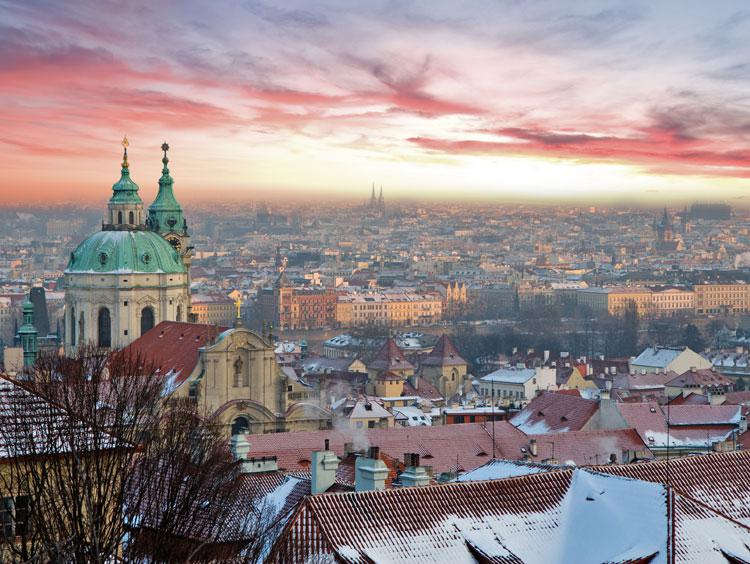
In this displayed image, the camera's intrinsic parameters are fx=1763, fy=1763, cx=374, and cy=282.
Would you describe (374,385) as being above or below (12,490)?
below

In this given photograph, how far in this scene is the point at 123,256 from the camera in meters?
72.4

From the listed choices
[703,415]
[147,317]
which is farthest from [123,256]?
[703,415]

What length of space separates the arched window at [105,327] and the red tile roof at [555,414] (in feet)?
75.3

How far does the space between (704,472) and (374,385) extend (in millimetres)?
63849

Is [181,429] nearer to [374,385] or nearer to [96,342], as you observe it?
[96,342]

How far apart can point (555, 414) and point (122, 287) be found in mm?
26038

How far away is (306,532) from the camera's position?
20.8 meters

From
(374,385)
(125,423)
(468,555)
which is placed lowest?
(374,385)

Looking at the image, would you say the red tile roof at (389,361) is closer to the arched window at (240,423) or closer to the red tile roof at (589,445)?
the arched window at (240,423)

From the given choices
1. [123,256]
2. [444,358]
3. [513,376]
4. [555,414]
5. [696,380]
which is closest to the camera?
[555,414]

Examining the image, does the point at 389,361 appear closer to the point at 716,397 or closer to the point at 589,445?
the point at 716,397

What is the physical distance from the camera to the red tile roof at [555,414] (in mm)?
49719

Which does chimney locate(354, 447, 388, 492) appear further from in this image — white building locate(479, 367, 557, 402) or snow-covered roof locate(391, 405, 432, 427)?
white building locate(479, 367, 557, 402)

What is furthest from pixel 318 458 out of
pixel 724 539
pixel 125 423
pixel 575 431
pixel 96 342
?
pixel 96 342
